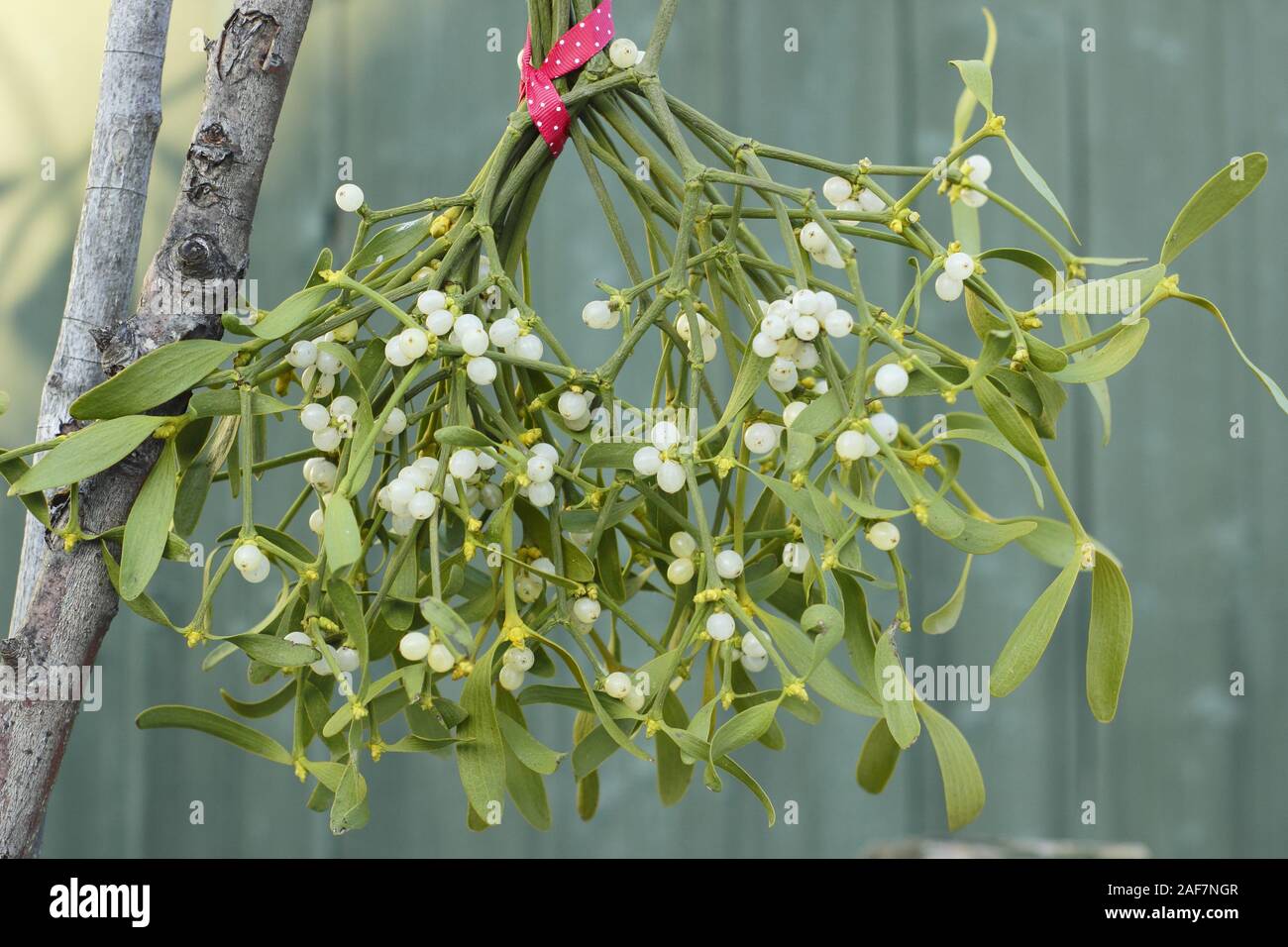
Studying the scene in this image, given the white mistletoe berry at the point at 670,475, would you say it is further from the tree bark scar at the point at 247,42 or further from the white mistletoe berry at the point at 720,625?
the tree bark scar at the point at 247,42

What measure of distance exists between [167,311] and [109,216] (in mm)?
56

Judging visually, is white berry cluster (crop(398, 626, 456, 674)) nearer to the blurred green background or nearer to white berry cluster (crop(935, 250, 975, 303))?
white berry cluster (crop(935, 250, 975, 303))

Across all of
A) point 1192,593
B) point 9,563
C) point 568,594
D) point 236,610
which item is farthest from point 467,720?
point 1192,593

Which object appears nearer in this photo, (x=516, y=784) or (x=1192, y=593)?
(x=516, y=784)

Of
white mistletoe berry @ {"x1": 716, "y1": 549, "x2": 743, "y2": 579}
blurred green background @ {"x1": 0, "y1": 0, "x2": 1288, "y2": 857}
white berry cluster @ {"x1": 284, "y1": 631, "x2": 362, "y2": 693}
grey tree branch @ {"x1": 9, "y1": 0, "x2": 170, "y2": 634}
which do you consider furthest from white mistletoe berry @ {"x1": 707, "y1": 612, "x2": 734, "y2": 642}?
blurred green background @ {"x1": 0, "y1": 0, "x2": 1288, "y2": 857}

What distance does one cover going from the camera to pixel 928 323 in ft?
4.18

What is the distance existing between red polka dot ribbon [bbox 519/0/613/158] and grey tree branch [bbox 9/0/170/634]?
0.16 m

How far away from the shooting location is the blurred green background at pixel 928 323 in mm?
1168

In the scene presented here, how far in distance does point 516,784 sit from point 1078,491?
1.00 meters

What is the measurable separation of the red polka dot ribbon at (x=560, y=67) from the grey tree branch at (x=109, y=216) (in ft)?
0.53

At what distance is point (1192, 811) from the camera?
49.8 inches

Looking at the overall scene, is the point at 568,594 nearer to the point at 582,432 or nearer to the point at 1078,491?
the point at 582,432

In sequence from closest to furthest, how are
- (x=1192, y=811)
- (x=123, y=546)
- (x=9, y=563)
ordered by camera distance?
(x=123, y=546)
(x=9, y=563)
(x=1192, y=811)

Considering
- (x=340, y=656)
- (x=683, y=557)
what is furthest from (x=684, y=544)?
(x=340, y=656)
